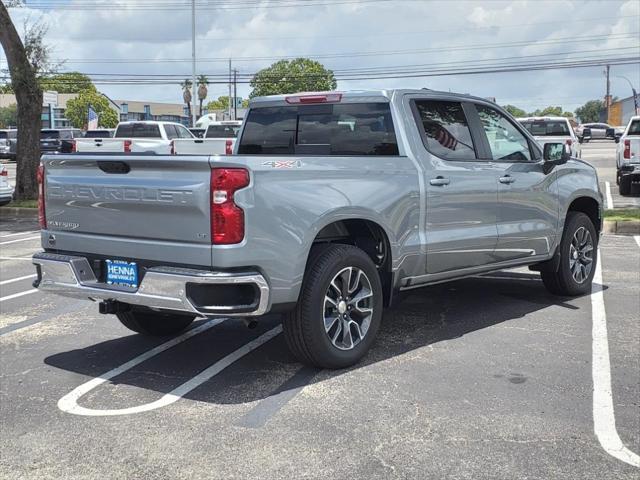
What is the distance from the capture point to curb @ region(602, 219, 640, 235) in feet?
40.0

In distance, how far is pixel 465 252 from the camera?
19.2 ft

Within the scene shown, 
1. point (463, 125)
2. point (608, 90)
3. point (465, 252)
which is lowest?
point (465, 252)

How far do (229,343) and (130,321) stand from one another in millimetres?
834

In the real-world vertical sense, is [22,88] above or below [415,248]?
above

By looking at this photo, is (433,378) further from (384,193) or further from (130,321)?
(130,321)

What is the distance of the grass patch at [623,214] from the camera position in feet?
41.4

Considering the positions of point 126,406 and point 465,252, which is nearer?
point 126,406

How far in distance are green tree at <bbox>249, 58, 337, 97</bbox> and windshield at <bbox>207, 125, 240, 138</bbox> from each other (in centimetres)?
6128

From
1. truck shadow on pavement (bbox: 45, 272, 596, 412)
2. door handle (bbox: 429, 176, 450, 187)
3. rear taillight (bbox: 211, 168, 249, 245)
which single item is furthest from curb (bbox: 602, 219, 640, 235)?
rear taillight (bbox: 211, 168, 249, 245)

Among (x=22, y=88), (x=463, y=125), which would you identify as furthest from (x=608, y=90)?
(x=463, y=125)

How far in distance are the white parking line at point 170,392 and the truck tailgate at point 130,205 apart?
888 mm

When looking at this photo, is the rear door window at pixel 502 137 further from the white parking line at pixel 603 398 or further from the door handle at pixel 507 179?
the white parking line at pixel 603 398

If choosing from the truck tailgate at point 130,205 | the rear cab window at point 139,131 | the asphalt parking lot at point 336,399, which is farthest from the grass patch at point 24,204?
the truck tailgate at point 130,205

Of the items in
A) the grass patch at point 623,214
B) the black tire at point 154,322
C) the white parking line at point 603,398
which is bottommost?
the white parking line at point 603,398
